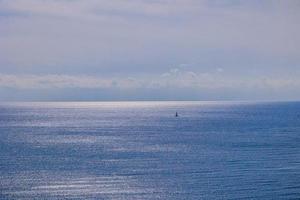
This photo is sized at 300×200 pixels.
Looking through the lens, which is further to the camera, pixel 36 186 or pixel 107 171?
pixel 107 171

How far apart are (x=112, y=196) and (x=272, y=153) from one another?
63573 millimetres

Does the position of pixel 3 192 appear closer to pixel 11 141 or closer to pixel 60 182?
pixel 60 182

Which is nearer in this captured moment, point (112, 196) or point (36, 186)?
point (112, 196)

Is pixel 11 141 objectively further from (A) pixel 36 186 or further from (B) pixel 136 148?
(A) pixel 36 186

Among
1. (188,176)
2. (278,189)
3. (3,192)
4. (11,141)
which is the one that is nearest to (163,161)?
(188,176)

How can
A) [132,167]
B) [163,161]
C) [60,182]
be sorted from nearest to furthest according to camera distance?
[60,182]
[132,167]
[163,161]

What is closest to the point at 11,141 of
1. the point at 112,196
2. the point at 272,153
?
the point at 272,153

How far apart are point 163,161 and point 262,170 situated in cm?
2340

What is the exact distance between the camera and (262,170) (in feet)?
320

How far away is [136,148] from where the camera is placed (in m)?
141

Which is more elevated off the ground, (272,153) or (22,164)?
(22,164)

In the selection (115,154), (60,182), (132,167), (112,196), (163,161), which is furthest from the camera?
(115,154)

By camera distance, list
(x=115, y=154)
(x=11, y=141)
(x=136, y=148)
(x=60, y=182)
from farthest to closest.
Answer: (x=11, y=141), (x=136, y=148), (x=115, y=154), (x=60, y=182)

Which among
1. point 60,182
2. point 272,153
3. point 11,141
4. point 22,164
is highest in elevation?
Answer: point 60,182
